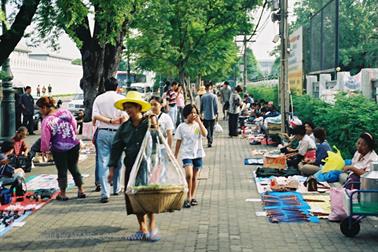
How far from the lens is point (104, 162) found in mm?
9969

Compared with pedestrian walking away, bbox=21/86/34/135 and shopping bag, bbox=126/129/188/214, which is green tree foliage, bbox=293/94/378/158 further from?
pedestrian walking away, bbox=21/86/34/135

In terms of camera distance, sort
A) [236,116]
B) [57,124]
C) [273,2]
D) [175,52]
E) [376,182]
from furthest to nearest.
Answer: [175,52] < [236,116] < [273,2] < [57,124] < [376,182]

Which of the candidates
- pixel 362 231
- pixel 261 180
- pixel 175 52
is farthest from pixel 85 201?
pixel 175 52

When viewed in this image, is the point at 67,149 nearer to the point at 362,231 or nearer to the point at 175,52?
the point at 362,231

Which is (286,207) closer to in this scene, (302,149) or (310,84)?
(302,149)

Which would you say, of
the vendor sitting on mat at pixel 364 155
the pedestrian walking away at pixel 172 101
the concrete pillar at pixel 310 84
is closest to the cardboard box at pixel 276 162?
the vendor sitting on mat at pixel 364 155

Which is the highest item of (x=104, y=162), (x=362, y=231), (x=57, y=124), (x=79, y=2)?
(x=79, y=2)

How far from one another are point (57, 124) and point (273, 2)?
10.7 m

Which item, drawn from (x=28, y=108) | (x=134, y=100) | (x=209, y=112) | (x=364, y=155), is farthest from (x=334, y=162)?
(x=28, y=108)

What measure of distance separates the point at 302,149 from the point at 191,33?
75.7ft

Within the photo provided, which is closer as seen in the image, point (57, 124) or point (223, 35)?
point (57, 124)

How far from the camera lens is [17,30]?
11.6m

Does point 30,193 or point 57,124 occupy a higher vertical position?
point 57,124

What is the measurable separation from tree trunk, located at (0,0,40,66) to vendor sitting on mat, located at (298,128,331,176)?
5.87 metres
